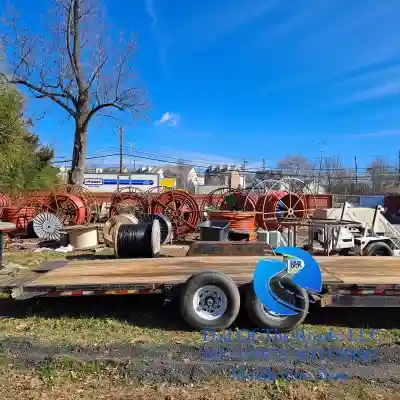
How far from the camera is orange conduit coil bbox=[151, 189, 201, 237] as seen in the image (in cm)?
1647

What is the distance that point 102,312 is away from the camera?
620cm

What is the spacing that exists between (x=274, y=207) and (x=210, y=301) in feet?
36.0

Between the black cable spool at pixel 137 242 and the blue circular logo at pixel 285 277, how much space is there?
4.07m

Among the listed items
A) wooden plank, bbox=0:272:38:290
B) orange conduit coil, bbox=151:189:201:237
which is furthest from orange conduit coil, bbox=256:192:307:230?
wooden plank, bbox=0:272:38:290

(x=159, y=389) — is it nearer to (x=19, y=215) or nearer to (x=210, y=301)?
(x=210, y=301)

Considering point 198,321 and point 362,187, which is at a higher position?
point 362,187

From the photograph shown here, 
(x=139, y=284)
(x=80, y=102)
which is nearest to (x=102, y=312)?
(x=139, y=284)

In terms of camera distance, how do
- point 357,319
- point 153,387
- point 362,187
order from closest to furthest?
point 153,387 < point 357,319 < point 362,187

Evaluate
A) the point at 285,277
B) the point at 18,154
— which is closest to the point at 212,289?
the point at 285,277

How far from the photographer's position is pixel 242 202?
698 inches

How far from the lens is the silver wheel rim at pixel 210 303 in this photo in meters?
5.36

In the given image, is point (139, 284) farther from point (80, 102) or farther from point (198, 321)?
point (80, 102)

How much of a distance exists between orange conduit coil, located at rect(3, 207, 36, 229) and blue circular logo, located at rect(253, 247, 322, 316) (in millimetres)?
13177

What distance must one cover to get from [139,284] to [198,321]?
34.4 inches
